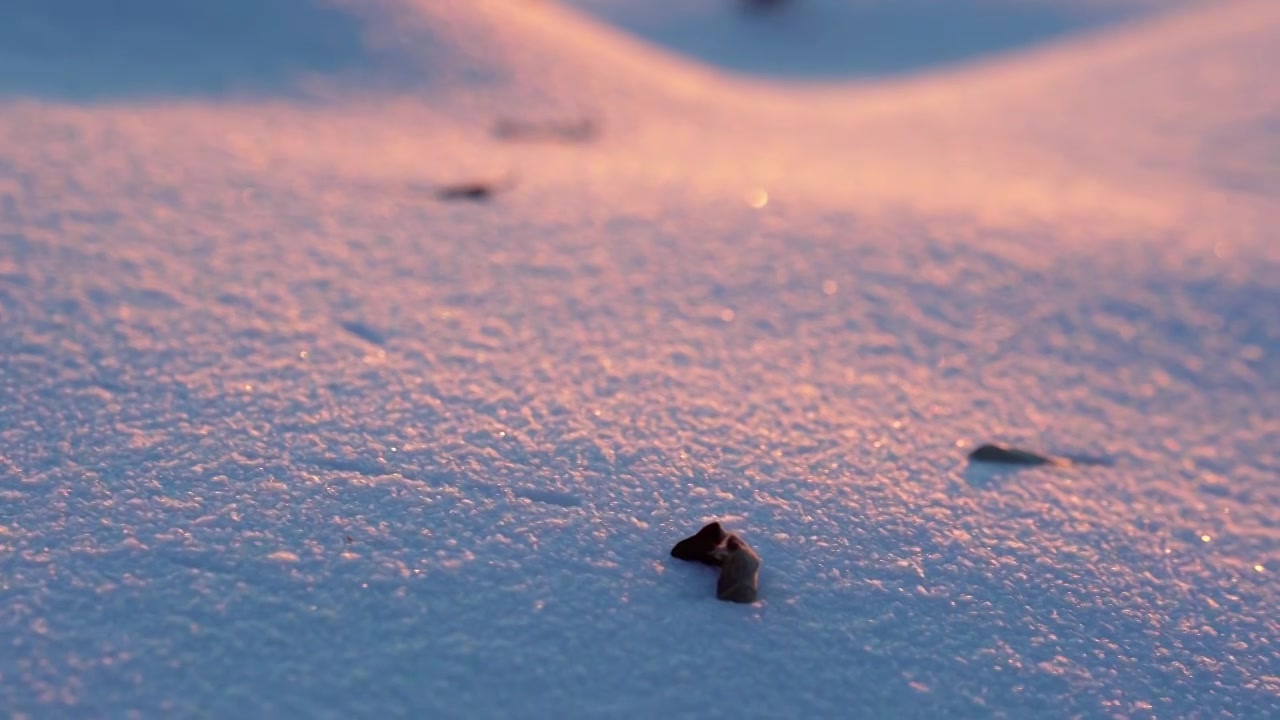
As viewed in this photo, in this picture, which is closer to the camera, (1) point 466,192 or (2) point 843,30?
(1) point 466,192

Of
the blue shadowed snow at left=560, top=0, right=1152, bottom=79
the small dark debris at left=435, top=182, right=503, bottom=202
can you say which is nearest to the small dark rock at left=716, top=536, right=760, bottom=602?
the small dark debris at left=435, top=182, right=503, bottom=202

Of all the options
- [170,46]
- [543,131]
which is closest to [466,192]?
[543,131]

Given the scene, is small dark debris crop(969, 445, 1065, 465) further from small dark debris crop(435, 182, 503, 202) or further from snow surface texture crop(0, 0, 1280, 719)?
small dark debris crop(435, 182, 503, 202)

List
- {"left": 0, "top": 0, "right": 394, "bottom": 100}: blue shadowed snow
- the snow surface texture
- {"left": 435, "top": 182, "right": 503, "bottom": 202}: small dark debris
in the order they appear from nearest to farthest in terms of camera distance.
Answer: the snow surface texture
{"left": 435, "top": 182, "right": 503, "bottom": 202}: small dark debris
{"left": 0, "top": 0, "right": 394, "bottom": 100}: blue shadowed snow

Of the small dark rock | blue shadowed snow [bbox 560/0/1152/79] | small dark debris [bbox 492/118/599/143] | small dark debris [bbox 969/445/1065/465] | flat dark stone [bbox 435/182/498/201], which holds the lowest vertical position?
the small dark rock

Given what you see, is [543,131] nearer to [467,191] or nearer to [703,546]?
[467,191]

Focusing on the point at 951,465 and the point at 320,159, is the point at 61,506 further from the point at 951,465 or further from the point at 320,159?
the point at 320,159

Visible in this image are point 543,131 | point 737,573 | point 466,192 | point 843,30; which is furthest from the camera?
point 843,30
